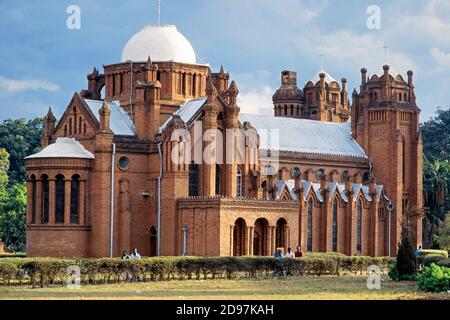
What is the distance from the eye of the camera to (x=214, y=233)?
66188 millimetres

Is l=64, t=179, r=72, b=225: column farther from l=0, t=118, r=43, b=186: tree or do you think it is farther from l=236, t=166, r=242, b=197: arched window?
l=0, t=118, r=43, b=186: tree

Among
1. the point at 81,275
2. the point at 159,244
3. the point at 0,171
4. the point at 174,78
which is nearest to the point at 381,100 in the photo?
the point at 174,78

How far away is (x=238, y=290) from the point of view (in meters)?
44.5

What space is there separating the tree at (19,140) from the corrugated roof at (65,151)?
47.8 meters

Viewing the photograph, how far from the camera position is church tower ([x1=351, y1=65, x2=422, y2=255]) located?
86.8 meters

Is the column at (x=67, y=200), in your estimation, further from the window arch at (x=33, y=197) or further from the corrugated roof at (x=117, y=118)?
the corrugated roof at (x=117, y=118)

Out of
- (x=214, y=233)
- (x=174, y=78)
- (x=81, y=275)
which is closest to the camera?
(x=81, y=275)

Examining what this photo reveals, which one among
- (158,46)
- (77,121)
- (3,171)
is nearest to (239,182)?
(158,46)

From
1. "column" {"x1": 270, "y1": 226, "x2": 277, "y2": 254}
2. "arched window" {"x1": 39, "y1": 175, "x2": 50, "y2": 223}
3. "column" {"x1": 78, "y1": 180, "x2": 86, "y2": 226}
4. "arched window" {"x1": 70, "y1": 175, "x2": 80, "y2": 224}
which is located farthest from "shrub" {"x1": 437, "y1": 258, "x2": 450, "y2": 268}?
"arched window" {"x1": 39, "y1": 175, "x2": 50, "y2": 223}

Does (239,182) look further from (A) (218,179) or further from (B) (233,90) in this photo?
(B) (233,90)

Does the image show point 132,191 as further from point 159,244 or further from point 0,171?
point 0,171

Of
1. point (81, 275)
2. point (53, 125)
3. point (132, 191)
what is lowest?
point (81, 275)

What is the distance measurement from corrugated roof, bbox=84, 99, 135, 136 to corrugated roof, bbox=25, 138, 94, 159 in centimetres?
218

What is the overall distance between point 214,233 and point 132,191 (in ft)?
20.3
